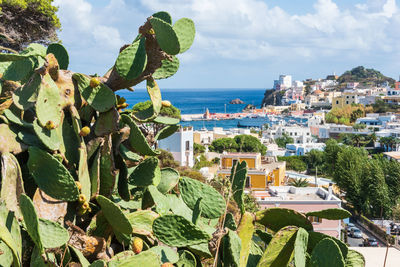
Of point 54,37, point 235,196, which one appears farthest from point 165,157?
point 235,196

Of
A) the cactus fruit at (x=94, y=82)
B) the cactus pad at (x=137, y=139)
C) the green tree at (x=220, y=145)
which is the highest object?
the cactus fruit at (x=94, y=82)

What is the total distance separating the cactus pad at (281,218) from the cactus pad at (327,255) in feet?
0.74

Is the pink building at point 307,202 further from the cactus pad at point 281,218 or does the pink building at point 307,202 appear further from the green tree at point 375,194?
the cactus pad at point 281,218

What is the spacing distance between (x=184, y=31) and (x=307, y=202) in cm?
1023

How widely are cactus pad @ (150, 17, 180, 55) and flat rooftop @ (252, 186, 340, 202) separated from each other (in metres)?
10.4

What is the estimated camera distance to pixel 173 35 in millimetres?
1030

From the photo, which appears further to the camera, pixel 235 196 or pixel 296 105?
pixel 296 105

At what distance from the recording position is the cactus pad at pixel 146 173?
1206 millimetres

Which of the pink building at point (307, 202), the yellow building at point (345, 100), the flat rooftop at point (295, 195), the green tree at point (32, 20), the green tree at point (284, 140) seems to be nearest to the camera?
the green tree at point (32, 20)

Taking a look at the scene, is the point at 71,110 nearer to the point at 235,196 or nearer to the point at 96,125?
the point at 96,125

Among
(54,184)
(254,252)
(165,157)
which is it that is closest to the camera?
(54,184)

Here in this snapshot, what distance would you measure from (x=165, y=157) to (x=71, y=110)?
10.4 meters

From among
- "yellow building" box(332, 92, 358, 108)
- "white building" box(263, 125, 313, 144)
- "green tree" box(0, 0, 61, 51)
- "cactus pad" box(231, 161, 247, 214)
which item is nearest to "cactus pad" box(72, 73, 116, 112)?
"cactus pad" box(231, 161, 247, 214)

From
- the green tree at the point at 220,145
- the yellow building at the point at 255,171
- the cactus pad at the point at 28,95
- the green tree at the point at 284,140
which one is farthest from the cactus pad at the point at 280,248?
the green tree at the point at 284,140
